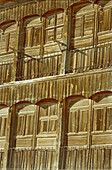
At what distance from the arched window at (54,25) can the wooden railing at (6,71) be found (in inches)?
96.0

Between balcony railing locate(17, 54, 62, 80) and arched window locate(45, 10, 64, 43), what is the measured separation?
1.04m

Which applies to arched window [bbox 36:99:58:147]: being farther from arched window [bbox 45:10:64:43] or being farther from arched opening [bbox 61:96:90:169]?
arched window [bbox 45:10:64:43]

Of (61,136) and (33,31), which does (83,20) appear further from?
(61,136)

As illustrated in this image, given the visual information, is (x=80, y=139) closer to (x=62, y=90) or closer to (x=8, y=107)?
(x=62, y=90)

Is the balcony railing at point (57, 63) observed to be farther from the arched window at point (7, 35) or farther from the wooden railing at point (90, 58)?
the arched window at point (7, 35)

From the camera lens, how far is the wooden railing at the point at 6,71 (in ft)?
79.2

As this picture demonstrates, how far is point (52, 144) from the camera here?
70.3 feet

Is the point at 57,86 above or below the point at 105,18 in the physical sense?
below

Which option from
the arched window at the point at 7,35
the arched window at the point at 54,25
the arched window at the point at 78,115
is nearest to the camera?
the arched window at the point at 78,115

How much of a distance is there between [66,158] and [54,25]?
6.32 meters

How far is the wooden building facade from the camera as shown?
2020 cm

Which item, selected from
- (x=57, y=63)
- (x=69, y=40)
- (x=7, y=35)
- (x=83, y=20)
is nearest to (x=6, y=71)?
(x=7, y=35)

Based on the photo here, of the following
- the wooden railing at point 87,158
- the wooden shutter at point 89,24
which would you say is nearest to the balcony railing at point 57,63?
the wooden shutter at point 89,24

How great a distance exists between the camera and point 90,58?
68.9 ft
